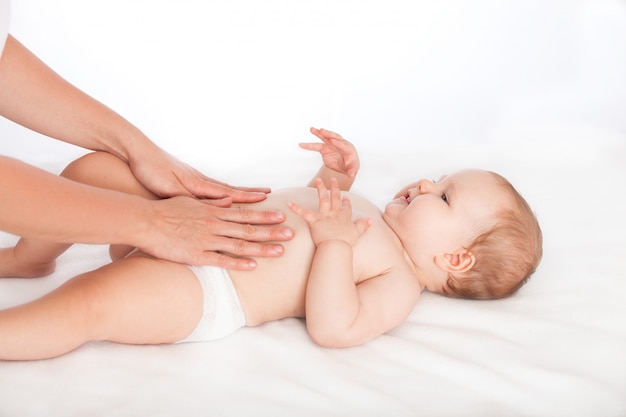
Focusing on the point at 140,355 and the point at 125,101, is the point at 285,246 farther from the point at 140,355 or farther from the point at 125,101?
the point at 125,101

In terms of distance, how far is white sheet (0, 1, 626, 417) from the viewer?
1.29 m

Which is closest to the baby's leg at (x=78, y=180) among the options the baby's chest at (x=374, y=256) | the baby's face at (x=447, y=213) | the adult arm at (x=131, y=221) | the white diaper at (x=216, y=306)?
the adult arm at (x=131, y=221)

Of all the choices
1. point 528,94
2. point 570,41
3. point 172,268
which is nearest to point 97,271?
point 172,268

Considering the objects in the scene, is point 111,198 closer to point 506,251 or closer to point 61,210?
point 61,210

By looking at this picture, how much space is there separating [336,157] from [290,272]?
0.47 metres

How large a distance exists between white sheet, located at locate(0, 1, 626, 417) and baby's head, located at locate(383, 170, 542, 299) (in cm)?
6

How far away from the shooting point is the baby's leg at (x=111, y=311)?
4.23ft

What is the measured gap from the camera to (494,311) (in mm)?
1581

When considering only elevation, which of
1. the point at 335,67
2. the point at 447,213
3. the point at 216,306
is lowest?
the point at 216,306

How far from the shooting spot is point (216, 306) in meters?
1.44

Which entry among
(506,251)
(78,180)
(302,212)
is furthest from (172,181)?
(506,251)

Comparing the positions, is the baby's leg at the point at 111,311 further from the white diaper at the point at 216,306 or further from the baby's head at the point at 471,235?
the baby's head at the point at 471,235

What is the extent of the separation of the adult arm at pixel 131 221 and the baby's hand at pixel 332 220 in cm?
5

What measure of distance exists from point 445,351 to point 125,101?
4.94ft
